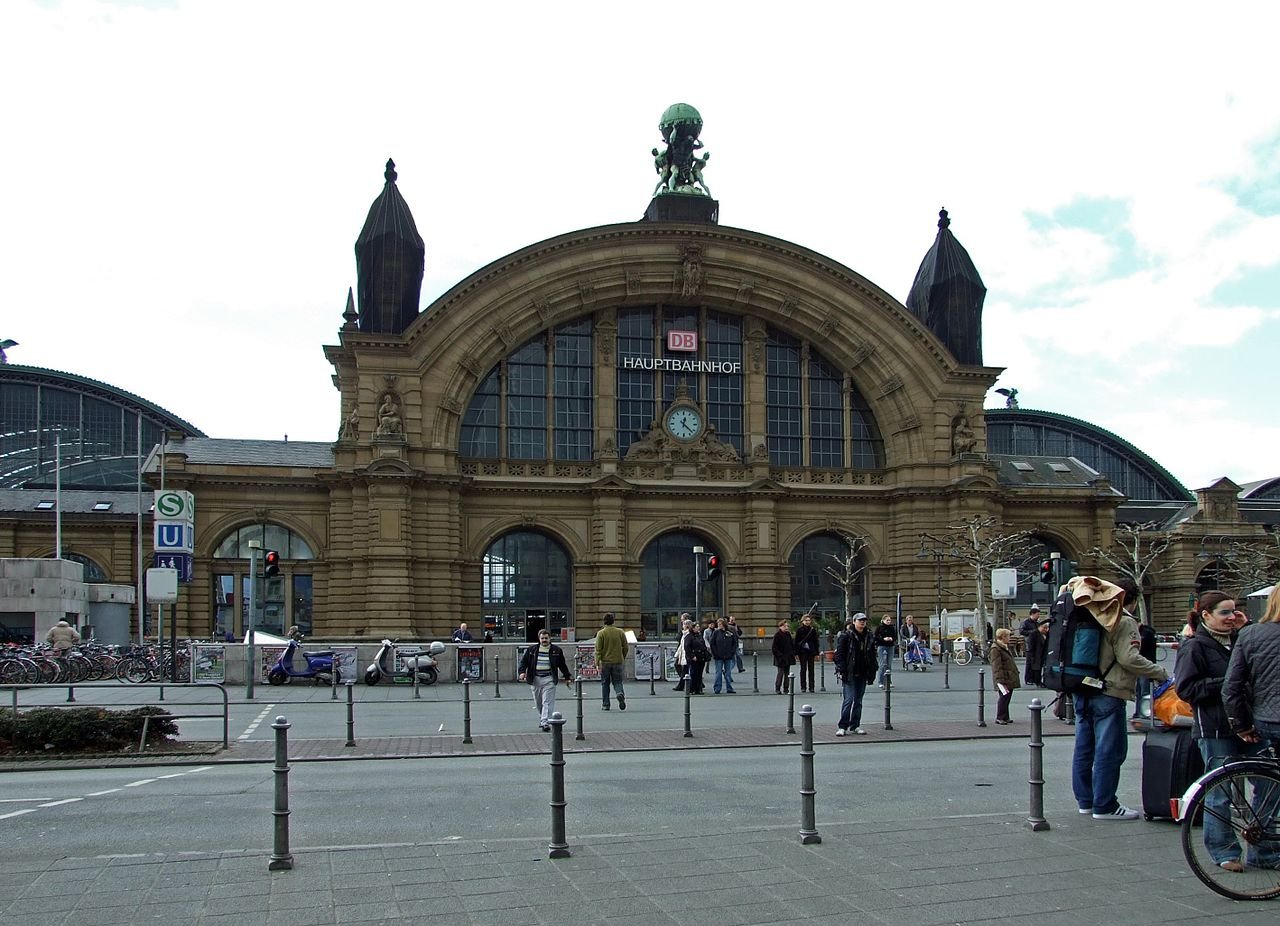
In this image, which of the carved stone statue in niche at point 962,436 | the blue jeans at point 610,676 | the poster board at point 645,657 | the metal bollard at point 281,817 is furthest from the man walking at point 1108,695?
the carved stone statue in niche at point 962,436

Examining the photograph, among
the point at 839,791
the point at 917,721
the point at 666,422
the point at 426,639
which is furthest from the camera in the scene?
the point at 666,422

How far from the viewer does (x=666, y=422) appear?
55625 mm

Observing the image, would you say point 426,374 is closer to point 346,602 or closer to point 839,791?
point 346,602

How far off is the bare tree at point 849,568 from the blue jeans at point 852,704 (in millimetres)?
35142

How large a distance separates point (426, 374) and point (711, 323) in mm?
13082

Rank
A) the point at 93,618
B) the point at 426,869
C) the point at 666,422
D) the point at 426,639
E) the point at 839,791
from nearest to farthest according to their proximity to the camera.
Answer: the point at 426,869, the point at 839,791, the point at 93,618, the point at 426,639, the point at 666,422

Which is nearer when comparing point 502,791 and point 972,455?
point 502,791

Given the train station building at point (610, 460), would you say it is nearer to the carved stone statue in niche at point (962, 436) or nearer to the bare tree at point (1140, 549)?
the carved stone statue in niche at point (962, 436)

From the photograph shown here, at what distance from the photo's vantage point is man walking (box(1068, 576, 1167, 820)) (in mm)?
10555

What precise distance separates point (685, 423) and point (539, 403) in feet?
20.9

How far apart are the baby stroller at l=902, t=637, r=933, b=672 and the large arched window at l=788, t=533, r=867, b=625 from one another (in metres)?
10.9

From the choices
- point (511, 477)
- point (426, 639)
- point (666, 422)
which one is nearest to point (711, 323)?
point (666, 422)

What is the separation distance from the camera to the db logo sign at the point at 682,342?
184ft

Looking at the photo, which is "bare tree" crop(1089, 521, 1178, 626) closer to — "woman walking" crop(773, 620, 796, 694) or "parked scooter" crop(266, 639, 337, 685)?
"woman walking" crop(773, 620, 796, 694)
